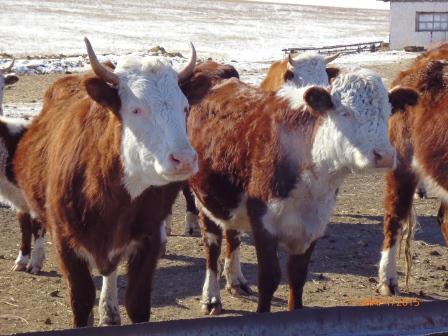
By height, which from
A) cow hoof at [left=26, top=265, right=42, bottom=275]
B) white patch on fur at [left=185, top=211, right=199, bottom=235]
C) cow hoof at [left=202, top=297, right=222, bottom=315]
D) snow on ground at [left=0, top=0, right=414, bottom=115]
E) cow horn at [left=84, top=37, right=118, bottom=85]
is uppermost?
snow on ground at [left=0, top=0, right=414, bottom=115]

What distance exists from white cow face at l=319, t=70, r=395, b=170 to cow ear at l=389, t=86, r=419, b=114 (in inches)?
8.9

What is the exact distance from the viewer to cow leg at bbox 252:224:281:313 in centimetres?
659

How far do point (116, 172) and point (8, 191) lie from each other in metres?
3.24

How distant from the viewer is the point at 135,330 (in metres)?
4.58

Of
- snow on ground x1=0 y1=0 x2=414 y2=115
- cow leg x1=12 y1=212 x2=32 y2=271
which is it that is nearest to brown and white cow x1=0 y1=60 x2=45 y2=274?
cow leg x1=12 y1=212 x2=32 y2=271

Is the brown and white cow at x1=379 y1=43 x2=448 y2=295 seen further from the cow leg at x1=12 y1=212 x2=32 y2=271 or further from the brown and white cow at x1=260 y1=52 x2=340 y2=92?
the cow leg at x1=12 y1=212 x2=32 y2=271

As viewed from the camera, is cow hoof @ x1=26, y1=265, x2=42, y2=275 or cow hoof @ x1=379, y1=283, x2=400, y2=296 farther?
cow hoof @ x1=26, y1=265, x2=42, y2=275

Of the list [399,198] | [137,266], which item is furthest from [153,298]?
[399,198]

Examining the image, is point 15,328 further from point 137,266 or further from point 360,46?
point 360,46

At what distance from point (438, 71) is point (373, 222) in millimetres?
3123

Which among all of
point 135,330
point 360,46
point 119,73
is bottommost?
point 135,330

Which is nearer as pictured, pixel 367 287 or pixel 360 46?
pixel 367 287

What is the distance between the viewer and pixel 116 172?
18.4 ft

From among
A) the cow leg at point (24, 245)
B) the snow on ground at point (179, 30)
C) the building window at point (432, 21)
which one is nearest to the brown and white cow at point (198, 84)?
the cow leg at point (24, 245)
